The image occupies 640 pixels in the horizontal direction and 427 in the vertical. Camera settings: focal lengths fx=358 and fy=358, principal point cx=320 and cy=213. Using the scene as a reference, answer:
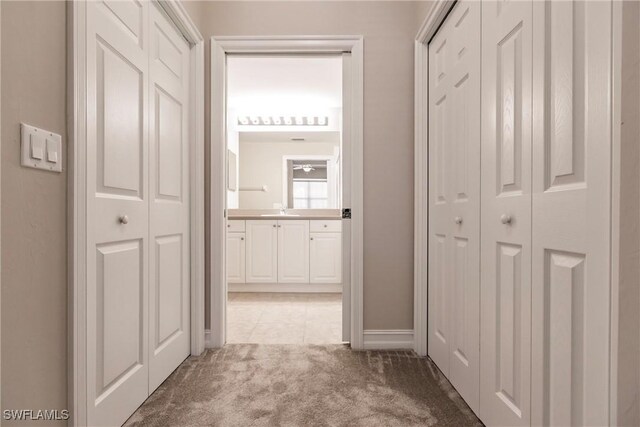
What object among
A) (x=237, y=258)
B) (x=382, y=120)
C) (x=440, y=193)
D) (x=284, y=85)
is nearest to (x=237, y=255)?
(x=237, y=258)

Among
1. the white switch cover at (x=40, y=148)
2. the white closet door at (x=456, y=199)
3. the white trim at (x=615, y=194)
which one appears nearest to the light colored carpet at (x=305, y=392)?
the white closet door at (x=456, y=199)

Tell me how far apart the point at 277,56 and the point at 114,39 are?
119 cm

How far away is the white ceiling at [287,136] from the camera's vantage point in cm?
467

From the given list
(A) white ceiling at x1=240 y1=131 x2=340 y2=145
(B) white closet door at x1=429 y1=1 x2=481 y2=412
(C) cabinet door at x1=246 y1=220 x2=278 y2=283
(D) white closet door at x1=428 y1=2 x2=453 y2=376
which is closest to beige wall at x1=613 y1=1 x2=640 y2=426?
(B) white closet door at x1=429 y1=1 x2=481 y2=412

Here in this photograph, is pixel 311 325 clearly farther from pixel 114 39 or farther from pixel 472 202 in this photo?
pixel 114 39

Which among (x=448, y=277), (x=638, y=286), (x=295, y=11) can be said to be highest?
(x=295, y=11)

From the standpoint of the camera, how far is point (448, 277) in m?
1.84

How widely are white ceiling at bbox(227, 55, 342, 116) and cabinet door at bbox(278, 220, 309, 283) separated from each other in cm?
147

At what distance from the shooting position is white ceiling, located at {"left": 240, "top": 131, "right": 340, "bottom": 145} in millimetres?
4672

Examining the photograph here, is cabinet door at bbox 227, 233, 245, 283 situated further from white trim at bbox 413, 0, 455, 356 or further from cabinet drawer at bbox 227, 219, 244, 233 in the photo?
white trim at bbox 413, 0, 455, 356

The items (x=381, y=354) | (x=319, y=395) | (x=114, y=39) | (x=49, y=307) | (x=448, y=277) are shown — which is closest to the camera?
(x=49, y=307)

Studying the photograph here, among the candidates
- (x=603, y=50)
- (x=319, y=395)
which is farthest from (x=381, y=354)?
(x=603, y=50)

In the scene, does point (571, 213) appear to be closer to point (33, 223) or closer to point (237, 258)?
point (33, 223)

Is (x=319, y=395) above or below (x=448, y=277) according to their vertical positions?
below
